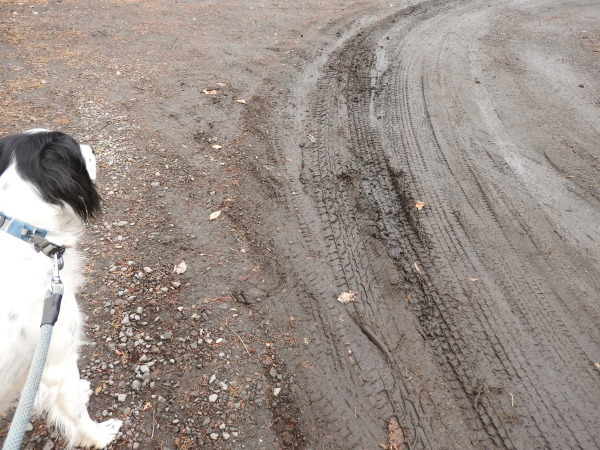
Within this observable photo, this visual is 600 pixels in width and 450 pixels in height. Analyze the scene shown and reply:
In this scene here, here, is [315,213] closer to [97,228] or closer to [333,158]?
[333,158]

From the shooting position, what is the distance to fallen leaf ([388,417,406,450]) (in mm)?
2762

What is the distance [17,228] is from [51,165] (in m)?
0.42

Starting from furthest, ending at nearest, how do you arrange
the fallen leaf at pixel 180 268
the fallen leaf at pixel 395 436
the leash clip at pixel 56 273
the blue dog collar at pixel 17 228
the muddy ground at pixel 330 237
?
the fallen leaf at pixel 180 268 < the muddy ground at pixel 330 237 < the fallen leaf at pixel 395 436 < the blue dog collar at pixel 17 228 < the leash clip at pixel 56 273

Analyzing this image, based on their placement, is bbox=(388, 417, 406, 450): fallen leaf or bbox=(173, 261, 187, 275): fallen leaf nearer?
bbox=(388, 417, 406, 450): fallen leaf

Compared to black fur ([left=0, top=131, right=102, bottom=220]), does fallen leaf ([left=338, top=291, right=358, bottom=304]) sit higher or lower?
lower

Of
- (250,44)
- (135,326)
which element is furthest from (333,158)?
(250,44)

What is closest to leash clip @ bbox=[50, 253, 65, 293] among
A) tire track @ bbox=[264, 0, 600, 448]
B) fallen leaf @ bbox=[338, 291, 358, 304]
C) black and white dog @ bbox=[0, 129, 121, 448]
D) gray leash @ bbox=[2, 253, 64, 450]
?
gray leash @ bbox=[2, 253, 64, 450]

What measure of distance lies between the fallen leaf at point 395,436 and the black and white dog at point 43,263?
188 centimetres

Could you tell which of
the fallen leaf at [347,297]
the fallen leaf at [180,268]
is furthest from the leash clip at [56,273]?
the fallen leaf at [347,297]

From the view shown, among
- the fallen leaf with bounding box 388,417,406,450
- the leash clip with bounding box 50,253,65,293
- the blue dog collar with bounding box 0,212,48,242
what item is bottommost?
the fallen leaf with bounding box 388,417,406,450

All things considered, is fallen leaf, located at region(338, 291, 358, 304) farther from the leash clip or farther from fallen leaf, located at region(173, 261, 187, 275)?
the leash clip

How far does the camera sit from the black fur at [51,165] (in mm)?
2371

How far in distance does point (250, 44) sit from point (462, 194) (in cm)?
563

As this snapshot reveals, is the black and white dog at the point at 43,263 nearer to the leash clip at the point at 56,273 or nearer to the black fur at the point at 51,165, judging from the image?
the black fur at the point at 51,165
